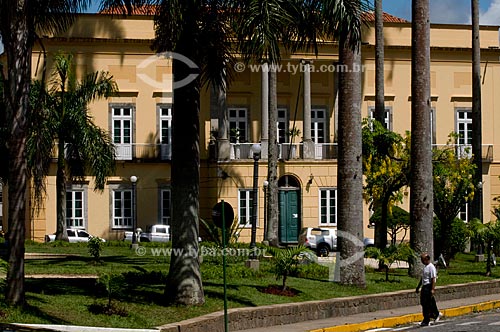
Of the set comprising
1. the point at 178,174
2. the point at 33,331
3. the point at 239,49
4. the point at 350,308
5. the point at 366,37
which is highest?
the point at 366,37

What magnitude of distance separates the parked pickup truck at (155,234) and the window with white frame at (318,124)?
8642 mm

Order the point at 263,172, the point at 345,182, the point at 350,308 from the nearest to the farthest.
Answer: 1. the point at 350,308
2. the point at 345,182
3. the point at 263,172

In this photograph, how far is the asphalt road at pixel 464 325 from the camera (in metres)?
20.0

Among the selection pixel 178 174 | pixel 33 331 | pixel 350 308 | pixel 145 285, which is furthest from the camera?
pixel 350 308

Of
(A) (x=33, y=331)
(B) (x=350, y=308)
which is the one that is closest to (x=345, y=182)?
(B) (x=350, y=308)

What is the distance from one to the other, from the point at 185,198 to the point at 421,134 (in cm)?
1082

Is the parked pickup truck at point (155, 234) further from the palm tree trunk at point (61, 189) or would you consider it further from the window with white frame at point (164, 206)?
the palm tree trunk at point (61, 189)

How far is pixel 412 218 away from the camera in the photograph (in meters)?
28.5

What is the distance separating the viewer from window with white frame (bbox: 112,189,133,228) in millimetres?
47469

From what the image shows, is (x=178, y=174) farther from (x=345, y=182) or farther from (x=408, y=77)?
(x=408, y=77)

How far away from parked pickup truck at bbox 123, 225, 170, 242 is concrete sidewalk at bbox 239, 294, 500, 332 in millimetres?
20578

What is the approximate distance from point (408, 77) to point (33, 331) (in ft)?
137

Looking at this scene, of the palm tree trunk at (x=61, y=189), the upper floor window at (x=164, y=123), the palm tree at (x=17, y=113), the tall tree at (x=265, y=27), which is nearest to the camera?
the palm tree at (x=17, y=113)

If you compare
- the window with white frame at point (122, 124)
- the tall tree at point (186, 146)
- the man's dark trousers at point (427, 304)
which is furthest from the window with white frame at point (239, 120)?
the tall tree at point (186, 146)
